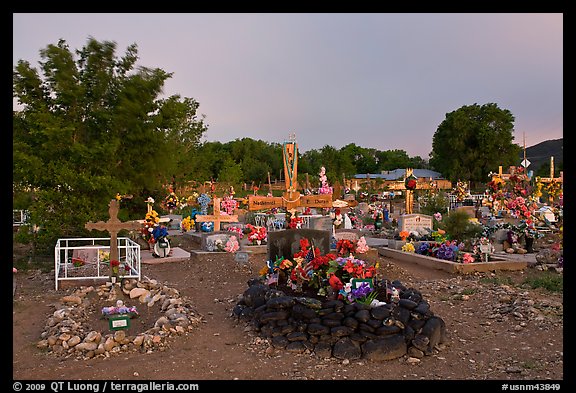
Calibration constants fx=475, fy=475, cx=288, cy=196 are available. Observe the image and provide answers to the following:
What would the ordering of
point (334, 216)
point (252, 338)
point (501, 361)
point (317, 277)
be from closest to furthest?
point (501, 361), point (252, 338), point (317, 277), point (334, 216)

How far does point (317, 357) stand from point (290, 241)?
3476mm

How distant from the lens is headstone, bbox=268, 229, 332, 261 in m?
9.76

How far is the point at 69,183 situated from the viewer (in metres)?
12.7

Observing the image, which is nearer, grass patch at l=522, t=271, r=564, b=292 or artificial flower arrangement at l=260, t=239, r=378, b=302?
artificial flower arrangement at l=260, t=239, r=378, b=302

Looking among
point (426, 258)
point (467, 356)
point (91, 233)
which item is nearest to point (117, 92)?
point (91, 233)

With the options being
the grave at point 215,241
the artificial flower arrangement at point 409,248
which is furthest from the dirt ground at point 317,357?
the artificial flower arrangement at point 409,248

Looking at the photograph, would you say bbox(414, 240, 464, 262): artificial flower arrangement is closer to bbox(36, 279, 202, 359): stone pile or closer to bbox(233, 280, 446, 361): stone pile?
bbox(233, 280, 446, 361): stone pile

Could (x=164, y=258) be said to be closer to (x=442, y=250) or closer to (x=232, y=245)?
(x=232, y=245)

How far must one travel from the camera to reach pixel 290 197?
11.4 m

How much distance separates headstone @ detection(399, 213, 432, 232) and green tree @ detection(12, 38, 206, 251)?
896cm

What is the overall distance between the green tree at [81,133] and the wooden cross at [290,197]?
451 cm

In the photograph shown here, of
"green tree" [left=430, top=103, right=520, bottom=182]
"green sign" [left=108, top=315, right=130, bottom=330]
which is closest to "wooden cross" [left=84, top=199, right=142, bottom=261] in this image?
"green sign" [left=108, top=315, right=130, bottom=330]

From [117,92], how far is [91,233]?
421cm

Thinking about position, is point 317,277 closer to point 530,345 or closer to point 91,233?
point 530,345
